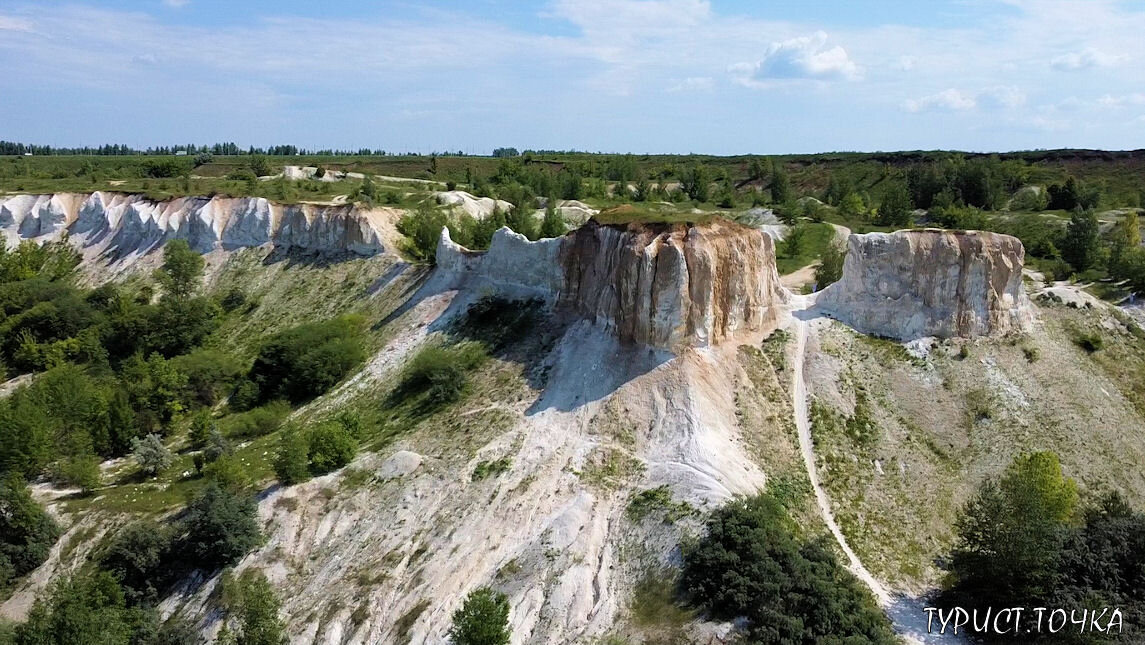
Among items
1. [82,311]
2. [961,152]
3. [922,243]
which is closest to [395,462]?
[922,243]

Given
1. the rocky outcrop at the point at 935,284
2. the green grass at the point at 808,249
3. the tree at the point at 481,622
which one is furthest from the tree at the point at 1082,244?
the tree at the point at 481,622

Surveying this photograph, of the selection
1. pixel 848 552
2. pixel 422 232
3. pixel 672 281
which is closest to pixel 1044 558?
pixel 848 552

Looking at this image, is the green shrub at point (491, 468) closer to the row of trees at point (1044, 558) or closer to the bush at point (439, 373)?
the bush at point (439, 373)

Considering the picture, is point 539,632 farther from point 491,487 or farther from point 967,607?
point 967,607

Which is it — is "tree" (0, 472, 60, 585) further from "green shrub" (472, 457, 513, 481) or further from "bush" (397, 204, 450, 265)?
"bush" (397, 204, 450, 265)

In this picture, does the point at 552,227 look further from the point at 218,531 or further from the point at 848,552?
the point at 848,552
